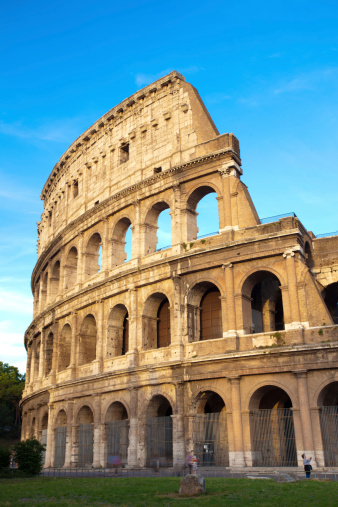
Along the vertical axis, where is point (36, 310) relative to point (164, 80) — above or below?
below

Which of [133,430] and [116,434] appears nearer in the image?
[133,430]

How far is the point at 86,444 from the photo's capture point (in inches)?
944

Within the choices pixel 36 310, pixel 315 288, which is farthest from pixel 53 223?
pixel 315 288

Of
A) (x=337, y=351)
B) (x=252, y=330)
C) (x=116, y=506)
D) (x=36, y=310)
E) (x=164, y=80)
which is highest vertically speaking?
(x=164, y=80)

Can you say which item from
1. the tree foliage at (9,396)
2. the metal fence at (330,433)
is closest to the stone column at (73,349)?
the metal fence at (330,433)

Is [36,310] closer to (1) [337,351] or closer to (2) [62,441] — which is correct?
(2) [62,441]

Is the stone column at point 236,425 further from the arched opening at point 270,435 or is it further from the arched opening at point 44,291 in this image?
the arched opening at point 44,291

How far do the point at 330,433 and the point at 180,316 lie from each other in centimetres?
709

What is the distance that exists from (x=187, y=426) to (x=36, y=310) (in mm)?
18326

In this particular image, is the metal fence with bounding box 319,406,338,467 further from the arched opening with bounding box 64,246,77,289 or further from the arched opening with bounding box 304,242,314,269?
the arched opening with bounding box 64,246,77,289

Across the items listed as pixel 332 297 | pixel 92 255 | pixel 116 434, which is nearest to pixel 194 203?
pixel 332 297

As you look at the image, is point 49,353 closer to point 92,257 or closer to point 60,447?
point 60,447

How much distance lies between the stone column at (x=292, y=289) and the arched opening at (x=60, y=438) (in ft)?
43.2

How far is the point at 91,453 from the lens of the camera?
23.5m
